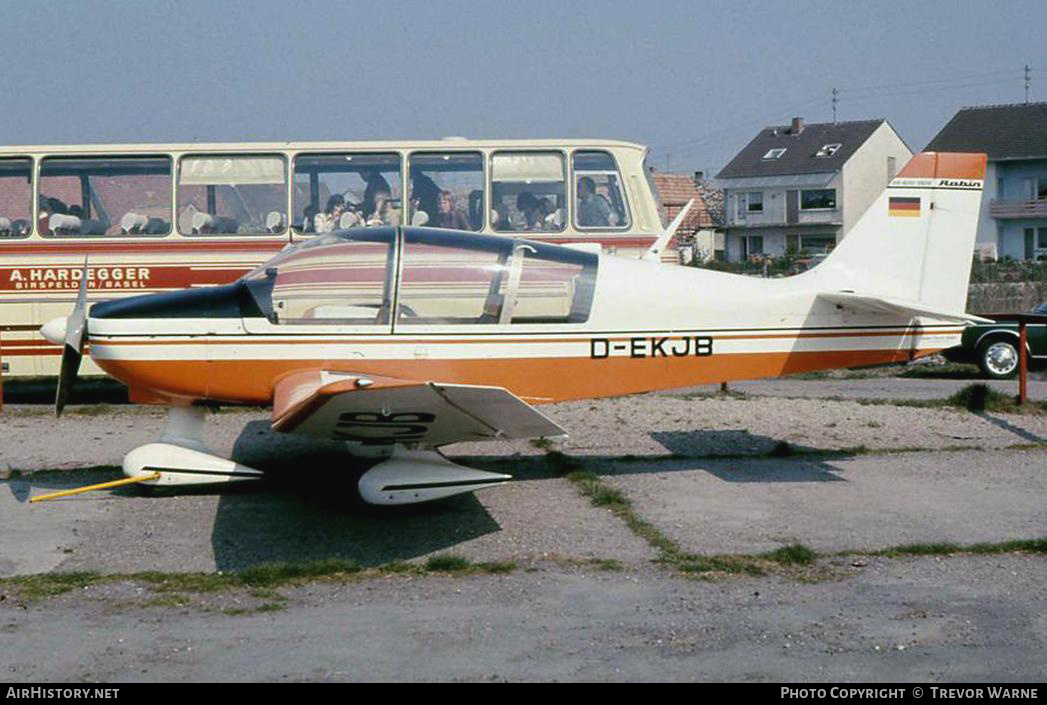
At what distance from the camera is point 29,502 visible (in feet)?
A: 26.6

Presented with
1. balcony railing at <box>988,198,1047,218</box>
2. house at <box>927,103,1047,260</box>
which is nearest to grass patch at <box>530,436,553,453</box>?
house at <box>927,103,1047,260</box>

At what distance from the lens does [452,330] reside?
8.09 meters

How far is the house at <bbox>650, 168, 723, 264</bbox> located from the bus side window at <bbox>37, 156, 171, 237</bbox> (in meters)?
34.4

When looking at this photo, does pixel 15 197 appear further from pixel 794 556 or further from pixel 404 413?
pixel 794 556

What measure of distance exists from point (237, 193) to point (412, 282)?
17.7 feet

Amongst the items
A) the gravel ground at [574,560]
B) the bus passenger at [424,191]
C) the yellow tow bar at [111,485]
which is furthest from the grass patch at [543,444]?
the bus passenger at [424,191]

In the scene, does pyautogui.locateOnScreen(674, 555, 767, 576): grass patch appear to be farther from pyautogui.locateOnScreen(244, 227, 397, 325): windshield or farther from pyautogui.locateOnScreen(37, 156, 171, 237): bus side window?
pyautogui.locateOnScreen(37, 156, 171, 237): bus side window

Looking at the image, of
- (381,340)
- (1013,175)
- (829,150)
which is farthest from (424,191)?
(829,150)

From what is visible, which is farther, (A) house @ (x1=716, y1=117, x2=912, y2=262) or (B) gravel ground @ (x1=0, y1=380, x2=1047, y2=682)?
(A) house @ (x1=716, y1=117, x2=912, y2=262)

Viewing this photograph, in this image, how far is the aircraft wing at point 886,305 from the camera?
839 cm

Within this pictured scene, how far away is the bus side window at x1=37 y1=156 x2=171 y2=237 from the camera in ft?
41.4

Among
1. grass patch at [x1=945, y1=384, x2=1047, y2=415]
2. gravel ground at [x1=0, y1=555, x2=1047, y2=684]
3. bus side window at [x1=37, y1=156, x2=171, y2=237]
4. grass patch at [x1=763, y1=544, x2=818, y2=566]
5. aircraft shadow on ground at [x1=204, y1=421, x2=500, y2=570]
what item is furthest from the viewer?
bus side window at [x1=37, y1=156, x2=171, y2=237]

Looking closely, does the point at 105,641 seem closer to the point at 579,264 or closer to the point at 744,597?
the point at 744,597
